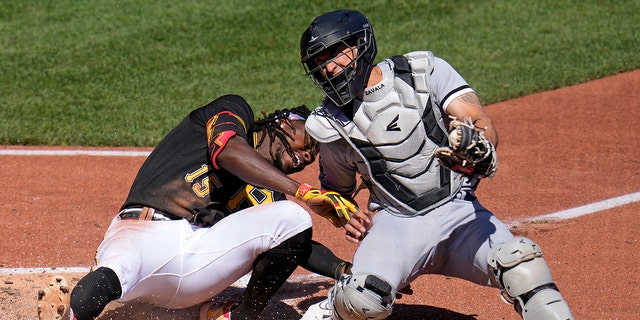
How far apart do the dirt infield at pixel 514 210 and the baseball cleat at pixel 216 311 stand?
0.80 ft

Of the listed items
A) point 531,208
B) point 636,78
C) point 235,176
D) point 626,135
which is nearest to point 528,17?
point 636,78

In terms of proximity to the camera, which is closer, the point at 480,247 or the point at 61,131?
the point at 480,247

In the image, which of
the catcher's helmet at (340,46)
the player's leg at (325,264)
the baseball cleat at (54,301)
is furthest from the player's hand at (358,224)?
the baseball cleat at (54,301)

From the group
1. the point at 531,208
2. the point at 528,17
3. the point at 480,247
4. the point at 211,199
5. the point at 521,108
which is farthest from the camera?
the point at 528,17

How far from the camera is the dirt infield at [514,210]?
5.49m

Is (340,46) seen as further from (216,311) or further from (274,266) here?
(216,311)

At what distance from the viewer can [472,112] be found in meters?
4.50

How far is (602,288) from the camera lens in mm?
5559

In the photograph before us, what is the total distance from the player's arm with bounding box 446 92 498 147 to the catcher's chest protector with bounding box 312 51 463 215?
13 centimetres

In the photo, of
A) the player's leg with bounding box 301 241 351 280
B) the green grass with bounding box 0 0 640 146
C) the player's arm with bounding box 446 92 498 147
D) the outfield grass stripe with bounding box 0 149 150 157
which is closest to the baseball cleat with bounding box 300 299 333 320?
the player's leg with bounding box 301 241 351 280

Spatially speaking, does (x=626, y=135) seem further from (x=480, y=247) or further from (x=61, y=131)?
(x=61, y=131)

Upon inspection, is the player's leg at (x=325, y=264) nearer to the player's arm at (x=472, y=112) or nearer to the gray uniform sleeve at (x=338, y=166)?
the gray uniform sleeve at (x=338, y=166)

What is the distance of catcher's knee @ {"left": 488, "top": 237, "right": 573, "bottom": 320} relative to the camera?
405 cm

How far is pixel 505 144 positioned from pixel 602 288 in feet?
10.2
